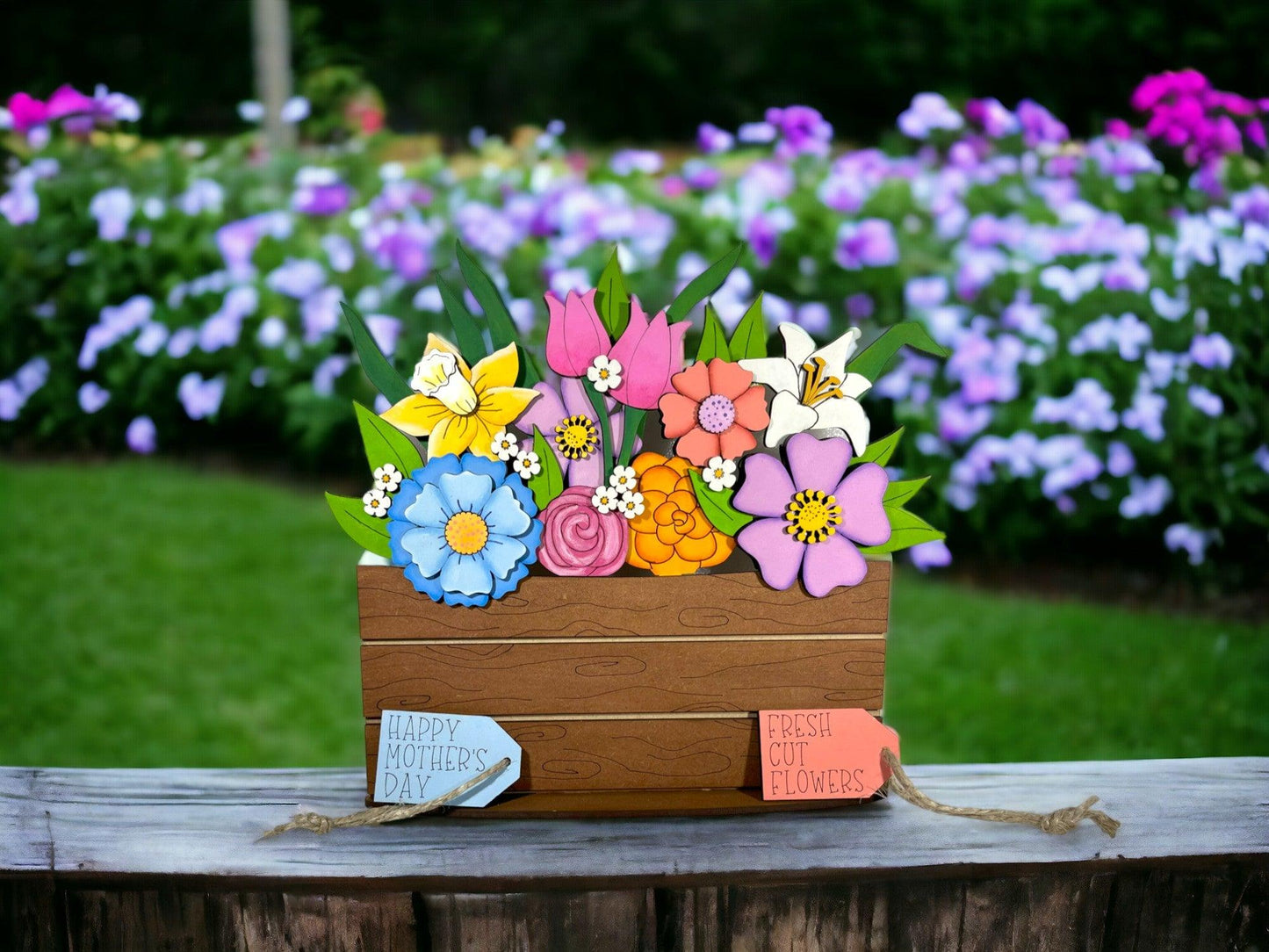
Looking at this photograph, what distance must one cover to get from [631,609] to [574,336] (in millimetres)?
229

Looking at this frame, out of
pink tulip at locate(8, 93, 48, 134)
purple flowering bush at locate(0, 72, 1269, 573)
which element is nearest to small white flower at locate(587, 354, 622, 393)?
purple flowering bush at locate(0, 72, 1269, 573)

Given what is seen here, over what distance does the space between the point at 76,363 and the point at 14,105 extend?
0.66 m

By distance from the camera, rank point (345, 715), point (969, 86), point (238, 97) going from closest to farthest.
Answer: point (345, 715), point (238, 97), point (969, 86)

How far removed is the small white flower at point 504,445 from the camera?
916 millimetres

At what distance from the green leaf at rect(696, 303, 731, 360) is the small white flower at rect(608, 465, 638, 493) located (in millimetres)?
111

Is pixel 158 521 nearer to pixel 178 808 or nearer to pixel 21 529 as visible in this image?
pixel 21 529

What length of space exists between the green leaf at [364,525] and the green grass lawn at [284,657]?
3.77 ft

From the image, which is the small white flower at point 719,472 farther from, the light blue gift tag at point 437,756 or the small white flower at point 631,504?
the light blue gift tag at point 437,756

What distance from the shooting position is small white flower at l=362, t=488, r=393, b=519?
0.91 metres

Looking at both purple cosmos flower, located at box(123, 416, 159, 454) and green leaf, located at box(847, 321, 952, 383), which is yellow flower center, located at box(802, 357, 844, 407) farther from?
purple cosmos flower, located at box(123, 416, 159, 454)

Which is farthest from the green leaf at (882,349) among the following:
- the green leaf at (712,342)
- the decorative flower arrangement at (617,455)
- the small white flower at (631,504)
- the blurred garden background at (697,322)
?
the blurred garden background at (697,322)

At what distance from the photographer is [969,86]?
19.9 feet

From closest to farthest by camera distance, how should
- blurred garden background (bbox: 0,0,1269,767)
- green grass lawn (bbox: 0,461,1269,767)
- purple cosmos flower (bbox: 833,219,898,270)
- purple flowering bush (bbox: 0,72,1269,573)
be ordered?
1. green grass lawn (bbox: 0,461,1269,767)
2. blurred garden background (bbox: 0,0,1269,767)
3. purple flowering bush (bbox: 0,72,1269,573)
4. purple cosmos flower (bbox: 833,219,898,270)

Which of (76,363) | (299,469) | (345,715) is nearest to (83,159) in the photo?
(76,363)
